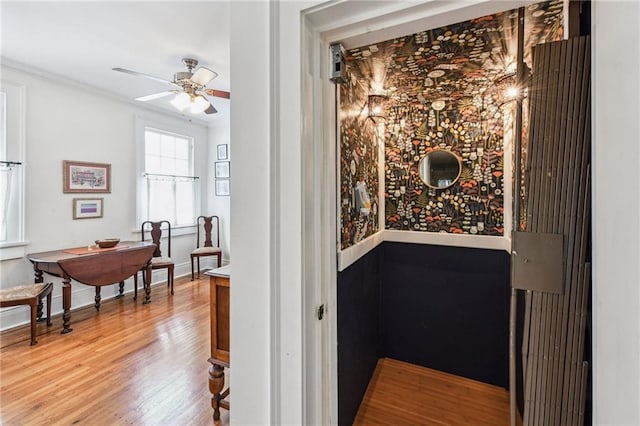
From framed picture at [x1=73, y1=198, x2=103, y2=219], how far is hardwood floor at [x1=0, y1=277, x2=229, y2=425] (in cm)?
109

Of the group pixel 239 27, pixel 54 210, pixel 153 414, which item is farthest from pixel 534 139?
pixel 54 210

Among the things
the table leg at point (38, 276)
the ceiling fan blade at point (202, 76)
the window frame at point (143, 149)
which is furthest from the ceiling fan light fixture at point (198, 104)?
the table leg at point (38, 276)

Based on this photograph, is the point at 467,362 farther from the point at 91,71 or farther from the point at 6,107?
the point at 6,107

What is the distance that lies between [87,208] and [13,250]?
2.66ft

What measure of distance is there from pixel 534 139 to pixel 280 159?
886 mm

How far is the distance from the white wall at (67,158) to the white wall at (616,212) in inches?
171

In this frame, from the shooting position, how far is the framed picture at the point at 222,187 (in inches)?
207

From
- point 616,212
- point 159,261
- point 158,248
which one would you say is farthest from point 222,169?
point 616,212

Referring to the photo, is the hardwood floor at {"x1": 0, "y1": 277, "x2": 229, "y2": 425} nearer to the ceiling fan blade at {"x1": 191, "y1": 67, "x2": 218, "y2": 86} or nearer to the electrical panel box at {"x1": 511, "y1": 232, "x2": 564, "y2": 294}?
the electrical panel box at {"x1": 511, "y1": 232, "x2": 564, "y2": 294}

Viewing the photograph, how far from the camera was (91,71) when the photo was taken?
3.12 meters

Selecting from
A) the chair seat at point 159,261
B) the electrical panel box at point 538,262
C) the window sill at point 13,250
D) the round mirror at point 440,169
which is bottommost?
the chair seat at point 159,261

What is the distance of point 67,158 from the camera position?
137 inches

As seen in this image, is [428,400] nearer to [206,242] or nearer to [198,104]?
[198,104]

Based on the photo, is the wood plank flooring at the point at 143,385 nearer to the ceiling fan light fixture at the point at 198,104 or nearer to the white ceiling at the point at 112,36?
the ceiling fan light fixture at the point at 198,104
